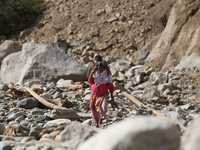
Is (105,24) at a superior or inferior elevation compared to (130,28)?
superior

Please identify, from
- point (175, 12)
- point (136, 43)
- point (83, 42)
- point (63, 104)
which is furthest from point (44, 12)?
point (63, 104)

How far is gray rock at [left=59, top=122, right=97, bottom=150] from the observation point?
2.04 m

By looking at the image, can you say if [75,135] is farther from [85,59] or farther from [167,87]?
[85,59]

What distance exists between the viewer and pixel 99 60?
13.4 feet

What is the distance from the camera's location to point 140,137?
1.33 m

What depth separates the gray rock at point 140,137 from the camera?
1293mm

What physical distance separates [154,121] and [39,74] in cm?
806

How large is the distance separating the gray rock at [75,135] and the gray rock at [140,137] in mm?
619

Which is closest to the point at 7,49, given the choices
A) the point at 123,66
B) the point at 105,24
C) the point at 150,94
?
the point at 123,66

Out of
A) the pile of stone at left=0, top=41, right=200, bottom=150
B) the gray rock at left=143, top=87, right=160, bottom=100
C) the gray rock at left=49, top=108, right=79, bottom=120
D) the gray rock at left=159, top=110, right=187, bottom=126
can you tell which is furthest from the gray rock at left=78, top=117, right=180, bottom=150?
the gray rock at left=143, top=87, right=160, bottom=100

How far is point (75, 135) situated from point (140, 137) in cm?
89

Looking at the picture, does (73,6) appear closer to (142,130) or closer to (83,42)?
(83,42)

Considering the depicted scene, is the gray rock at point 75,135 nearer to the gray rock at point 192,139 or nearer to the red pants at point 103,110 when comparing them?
the gray rock at point 192,139

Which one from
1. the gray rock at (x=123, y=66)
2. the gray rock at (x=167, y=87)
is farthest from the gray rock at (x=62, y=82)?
the gray rock at (x=123, y=66)
